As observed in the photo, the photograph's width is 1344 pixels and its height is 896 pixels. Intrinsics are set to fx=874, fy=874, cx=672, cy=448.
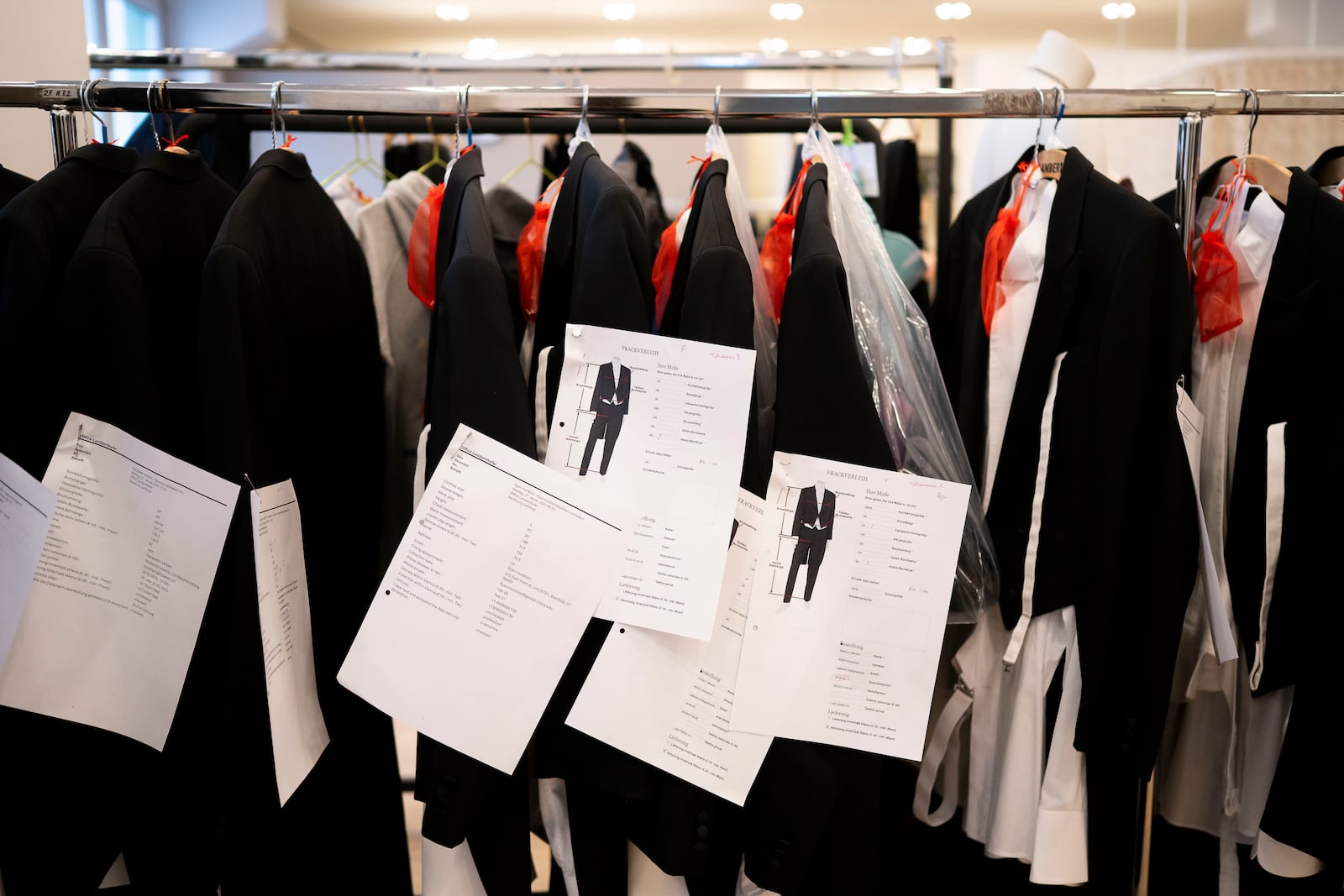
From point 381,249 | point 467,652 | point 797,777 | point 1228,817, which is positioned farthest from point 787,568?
point 381,249

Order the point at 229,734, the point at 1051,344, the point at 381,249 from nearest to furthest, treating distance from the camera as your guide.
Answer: the point at 229,734 < the point at 1051,344 < the point at 381,249

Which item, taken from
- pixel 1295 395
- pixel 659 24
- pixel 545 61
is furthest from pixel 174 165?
pixel 659 24

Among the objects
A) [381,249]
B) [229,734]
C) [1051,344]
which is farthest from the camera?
[381,249]

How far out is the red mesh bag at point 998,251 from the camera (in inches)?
40.7

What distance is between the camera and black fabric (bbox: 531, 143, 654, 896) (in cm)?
85

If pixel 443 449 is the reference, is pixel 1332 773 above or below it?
below

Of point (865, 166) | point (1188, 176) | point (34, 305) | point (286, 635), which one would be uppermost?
point (865, 166)

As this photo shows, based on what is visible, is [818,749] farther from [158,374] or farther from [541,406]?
[158,374]

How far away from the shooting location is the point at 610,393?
2.83 ft

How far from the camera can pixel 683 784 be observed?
0.86 m

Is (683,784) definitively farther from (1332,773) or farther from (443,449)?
(1332,773)

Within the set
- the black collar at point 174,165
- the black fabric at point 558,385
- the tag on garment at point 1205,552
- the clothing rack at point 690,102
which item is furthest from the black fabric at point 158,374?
the tag on garment at point 1205,552

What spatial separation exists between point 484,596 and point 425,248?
515mm

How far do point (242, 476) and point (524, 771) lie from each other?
40 centimetres
